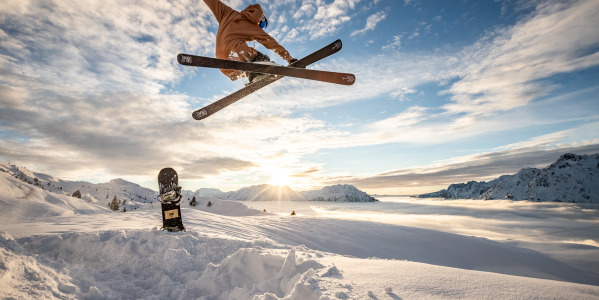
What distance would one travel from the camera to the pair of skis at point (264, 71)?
4.56 m

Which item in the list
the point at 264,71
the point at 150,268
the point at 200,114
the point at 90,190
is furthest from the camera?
the point at 90,190

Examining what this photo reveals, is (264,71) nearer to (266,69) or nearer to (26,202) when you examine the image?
(266,69)

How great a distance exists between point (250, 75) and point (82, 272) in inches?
183

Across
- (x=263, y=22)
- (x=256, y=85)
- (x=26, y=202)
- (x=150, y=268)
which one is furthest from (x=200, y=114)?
(x=26, y=202)

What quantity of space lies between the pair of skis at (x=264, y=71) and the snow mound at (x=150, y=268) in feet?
9.67

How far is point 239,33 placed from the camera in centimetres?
464

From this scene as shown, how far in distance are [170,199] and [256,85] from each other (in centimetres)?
343

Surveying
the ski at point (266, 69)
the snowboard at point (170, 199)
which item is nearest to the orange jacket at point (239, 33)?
the ski at point (266, 69)

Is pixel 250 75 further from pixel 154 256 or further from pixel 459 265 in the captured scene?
pixel 459 265

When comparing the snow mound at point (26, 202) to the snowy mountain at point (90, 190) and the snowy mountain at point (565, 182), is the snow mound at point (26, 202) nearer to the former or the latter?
the snowy mountain at point (90, 190)

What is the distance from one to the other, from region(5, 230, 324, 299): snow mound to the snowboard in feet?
2.55

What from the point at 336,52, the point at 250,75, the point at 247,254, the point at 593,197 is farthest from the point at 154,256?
the point at 593,197

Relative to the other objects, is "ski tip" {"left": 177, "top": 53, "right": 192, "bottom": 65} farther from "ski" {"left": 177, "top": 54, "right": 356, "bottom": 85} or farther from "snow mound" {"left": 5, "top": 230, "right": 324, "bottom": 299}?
"snow mound" {"left": 5, "top": 230, "right": 324, "bottom": 299}

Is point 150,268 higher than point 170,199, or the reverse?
point 170,199
